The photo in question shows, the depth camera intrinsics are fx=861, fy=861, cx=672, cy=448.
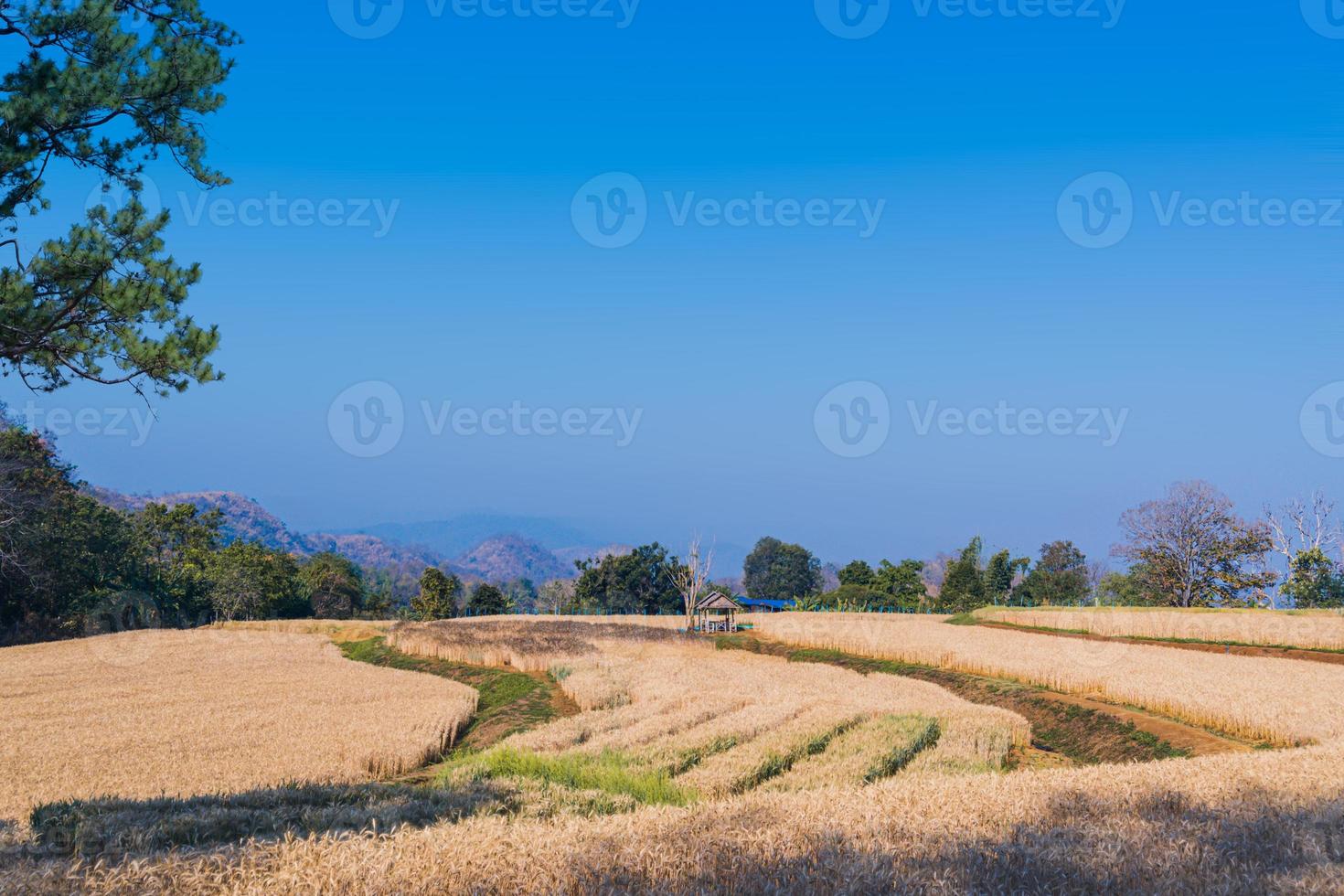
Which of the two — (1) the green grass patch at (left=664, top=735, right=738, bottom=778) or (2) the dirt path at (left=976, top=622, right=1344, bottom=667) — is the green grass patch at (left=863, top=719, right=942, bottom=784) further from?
(2) the dirt path at (left=976, top=622, right=1344, bottom=667)

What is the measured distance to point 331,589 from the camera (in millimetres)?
96812

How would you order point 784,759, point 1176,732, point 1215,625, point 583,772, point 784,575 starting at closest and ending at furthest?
point 583,772 < point 784,759 < point 1176,732 < point 1215,625 < point 784,575

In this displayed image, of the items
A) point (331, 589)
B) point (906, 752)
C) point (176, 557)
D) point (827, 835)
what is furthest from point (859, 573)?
point (827, 835)

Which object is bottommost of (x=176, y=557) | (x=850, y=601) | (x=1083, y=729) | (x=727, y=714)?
(x=850, y=601)

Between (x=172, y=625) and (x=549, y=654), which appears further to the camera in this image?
(x=172, y=625)

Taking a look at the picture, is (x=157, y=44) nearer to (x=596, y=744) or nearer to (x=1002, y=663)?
(x=596, y=744)

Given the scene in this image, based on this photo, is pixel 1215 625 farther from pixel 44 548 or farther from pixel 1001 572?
pixel 44 548

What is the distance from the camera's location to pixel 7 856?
634cm

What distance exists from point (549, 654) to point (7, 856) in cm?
3398

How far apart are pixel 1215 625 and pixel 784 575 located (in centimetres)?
10472

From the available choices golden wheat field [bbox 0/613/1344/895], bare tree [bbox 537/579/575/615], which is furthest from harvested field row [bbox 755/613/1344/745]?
bare tree [bbox 537/579/575/615]

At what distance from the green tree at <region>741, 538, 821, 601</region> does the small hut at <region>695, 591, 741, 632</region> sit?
2918 inches

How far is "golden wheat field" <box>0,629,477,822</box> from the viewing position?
16719mm

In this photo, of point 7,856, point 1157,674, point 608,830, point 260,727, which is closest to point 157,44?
point 7,856
